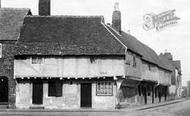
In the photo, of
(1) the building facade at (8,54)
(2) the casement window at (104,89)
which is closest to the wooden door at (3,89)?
(1) the building facade at (8,54)

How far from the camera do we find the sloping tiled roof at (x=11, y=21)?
38781 millimetres

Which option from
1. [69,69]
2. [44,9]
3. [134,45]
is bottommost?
[69,69]

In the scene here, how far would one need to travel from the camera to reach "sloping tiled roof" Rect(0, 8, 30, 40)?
38.8m

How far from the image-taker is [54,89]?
38094 millimetres

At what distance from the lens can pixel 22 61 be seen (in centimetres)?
3788

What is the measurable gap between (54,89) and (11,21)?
8466 mm

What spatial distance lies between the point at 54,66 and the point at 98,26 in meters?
6.21

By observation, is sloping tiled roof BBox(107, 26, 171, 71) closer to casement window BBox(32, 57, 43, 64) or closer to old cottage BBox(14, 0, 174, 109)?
old cottage BBox(14, 0, 174, 109)

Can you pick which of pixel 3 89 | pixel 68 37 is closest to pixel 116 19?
pixel 68 37

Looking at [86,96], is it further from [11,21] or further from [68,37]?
[11,21]

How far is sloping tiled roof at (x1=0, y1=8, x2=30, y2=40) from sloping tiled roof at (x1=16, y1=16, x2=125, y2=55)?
2.07 feet

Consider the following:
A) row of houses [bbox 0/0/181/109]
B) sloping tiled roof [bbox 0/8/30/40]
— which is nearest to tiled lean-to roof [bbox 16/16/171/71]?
row of houses [bbox 0/0/181/109]

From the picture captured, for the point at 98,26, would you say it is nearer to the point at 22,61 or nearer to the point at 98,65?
the point at 98,65

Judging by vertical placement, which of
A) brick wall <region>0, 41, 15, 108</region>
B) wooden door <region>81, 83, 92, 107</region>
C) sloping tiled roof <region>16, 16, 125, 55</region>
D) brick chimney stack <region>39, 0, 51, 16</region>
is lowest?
wooden door <region>81, 83, 92, 107</region>
